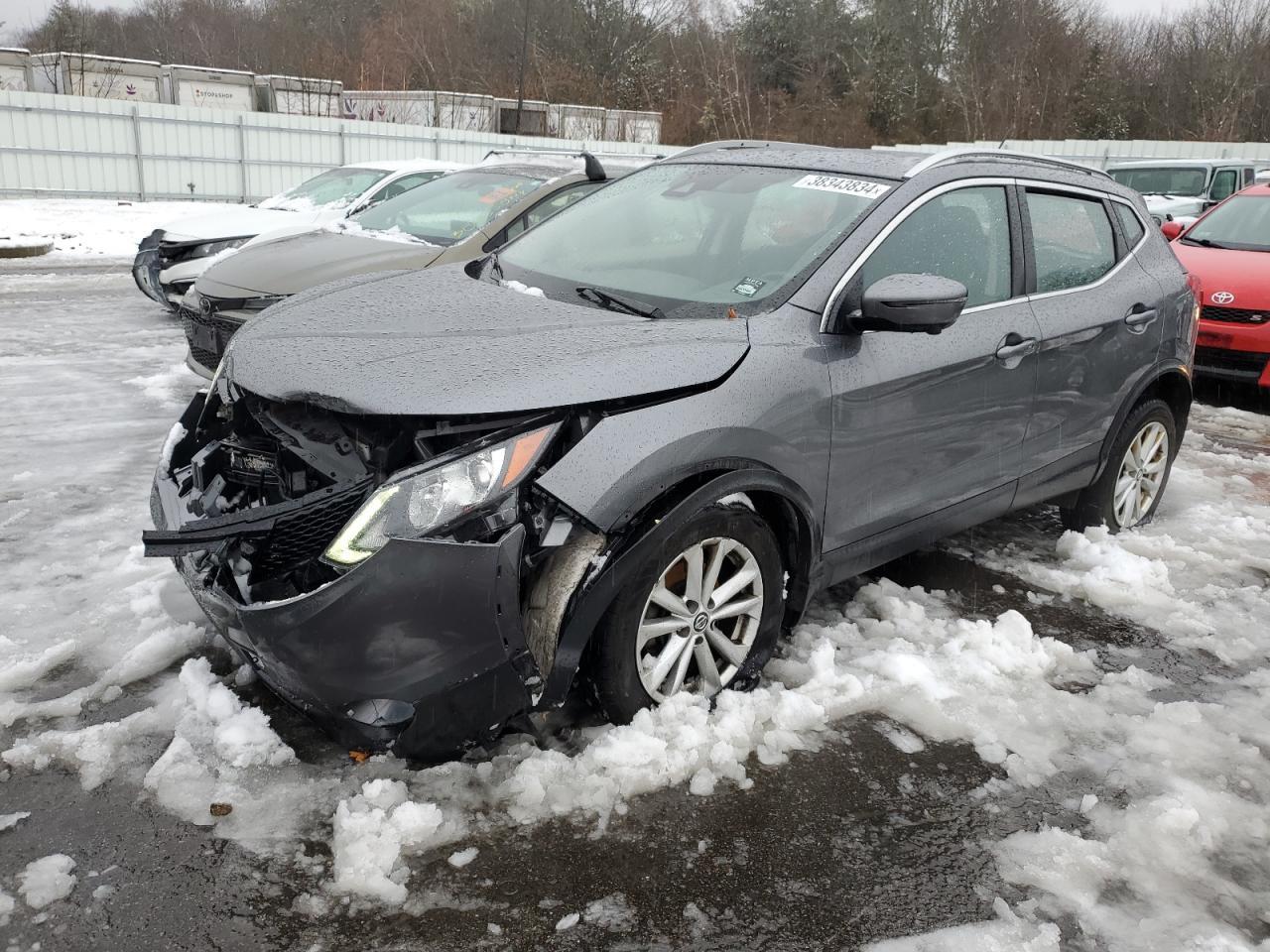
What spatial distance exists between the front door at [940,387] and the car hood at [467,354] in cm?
55

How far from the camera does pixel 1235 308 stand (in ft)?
26.0

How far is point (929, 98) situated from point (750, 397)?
4505 centimetres

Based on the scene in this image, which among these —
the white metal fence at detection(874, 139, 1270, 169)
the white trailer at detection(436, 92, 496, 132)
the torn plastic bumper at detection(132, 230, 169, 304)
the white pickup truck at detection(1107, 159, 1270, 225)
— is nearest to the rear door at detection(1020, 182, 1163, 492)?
the torn plastic bumper at detection(132, 230, 169, 304)

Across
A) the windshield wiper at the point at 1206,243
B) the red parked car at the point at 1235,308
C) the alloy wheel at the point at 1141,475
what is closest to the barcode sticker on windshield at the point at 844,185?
the alloy wheel at the point at 1141,475

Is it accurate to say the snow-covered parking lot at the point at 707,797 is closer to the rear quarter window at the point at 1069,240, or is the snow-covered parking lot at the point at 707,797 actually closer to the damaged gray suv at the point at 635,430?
→ the damaged gray suv at the point at 635,430

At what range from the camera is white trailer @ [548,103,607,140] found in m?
34.5

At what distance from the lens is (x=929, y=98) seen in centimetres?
4359

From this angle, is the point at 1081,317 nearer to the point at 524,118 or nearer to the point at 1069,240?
the point at 1069,240

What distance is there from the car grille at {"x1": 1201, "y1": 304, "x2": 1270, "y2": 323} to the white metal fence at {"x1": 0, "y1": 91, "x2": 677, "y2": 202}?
16166mm

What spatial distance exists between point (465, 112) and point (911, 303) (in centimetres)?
3245

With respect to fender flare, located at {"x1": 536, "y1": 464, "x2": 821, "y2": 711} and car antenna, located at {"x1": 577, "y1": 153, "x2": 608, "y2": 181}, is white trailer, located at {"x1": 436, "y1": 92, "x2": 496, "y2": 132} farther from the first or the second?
fender flare, located at {"x1": 536, "y1": 464, "x2": 821, "y2": 711}

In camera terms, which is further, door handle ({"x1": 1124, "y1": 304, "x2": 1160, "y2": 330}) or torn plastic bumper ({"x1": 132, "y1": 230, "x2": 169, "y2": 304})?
torn plastic bumper ({"x1": 132, "y1": 230, "x2": 169, "y2": 304})

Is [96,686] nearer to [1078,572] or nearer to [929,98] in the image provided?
[1078,572]

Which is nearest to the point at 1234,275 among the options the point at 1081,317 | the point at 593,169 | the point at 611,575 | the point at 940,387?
the point at 1081,317
